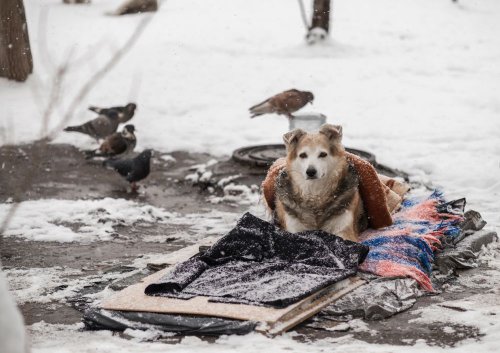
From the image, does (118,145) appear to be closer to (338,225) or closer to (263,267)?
(338,225)

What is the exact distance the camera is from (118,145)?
11.2 metres

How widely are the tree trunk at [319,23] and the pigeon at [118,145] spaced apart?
6.67 metres

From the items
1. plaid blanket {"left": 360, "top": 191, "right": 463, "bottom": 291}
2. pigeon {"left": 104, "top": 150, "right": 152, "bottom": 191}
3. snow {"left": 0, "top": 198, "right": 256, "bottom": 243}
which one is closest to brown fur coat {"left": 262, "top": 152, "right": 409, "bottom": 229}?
plaid blanket {"left": 360, "top": 191, "right": 463, "bottom": 291}

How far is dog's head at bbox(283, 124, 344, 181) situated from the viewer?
250 inches

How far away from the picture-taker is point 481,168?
10.6m

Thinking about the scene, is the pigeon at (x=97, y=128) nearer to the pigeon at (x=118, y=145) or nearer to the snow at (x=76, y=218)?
the pigeon at (x=118, y=145)

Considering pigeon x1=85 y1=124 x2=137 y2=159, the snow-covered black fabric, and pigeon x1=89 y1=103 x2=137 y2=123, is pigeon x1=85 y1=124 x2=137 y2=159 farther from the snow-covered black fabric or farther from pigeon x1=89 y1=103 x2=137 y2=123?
the snow-covered black fabric

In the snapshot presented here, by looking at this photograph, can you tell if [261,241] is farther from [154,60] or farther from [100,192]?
[154,60]

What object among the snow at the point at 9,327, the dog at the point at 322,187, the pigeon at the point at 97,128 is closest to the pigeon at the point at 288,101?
the pigeon at the point at 97,128

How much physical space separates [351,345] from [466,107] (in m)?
9.77

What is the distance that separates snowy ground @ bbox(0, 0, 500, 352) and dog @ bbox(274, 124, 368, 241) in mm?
1964

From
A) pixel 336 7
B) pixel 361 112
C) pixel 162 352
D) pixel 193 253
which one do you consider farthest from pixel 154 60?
pixel 162 352

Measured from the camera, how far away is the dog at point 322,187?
6457 millimetres

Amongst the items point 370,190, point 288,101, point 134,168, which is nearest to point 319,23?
point 288,101
